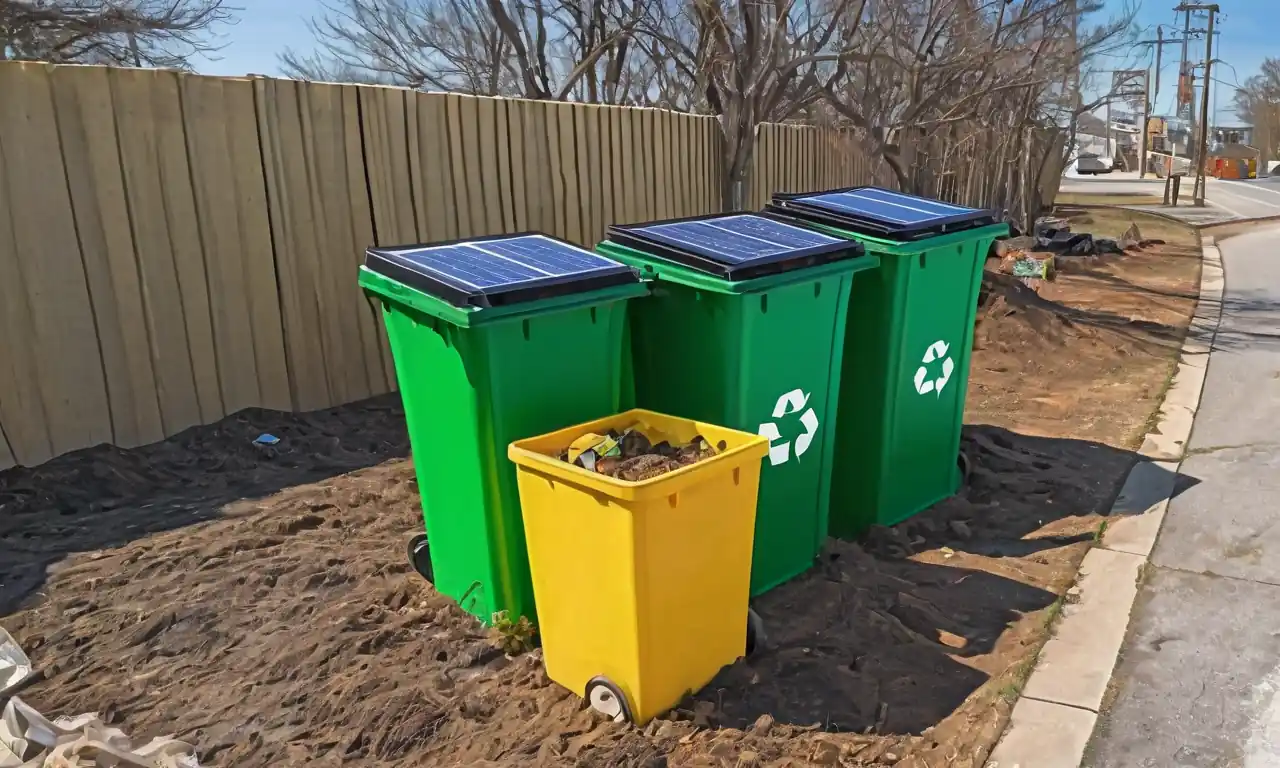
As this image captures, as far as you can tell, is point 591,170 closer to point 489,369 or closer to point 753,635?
point 489,369

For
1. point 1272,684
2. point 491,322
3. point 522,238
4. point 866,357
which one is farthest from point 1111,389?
point 491,322

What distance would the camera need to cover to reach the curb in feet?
9.37

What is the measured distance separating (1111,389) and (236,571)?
6178 millimetres

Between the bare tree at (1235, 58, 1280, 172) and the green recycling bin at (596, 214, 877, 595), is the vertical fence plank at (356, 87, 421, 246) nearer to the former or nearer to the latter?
the green recycling bin at (596, 214, 877, 595)

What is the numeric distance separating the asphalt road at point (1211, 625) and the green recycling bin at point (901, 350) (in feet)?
3.61

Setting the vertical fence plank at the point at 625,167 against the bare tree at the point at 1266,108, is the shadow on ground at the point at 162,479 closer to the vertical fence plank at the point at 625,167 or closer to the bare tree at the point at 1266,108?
the vertical fence plank at the point at 625,167

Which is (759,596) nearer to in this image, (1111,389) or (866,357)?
(866,357)

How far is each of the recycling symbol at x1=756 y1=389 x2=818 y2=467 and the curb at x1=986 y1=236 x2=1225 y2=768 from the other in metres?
1.16

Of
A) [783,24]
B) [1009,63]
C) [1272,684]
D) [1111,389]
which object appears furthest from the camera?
[1009,63]

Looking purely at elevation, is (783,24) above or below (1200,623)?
above

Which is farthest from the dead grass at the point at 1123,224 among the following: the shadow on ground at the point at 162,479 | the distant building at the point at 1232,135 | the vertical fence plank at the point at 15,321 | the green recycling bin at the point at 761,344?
the distant building at the point at 1232,135

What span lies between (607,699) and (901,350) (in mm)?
2202

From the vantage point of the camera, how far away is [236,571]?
3676 mm

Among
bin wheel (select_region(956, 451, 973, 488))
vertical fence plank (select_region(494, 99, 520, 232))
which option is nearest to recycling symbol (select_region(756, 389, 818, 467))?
bin wheel (select_region(956, 451, 973, 488))
